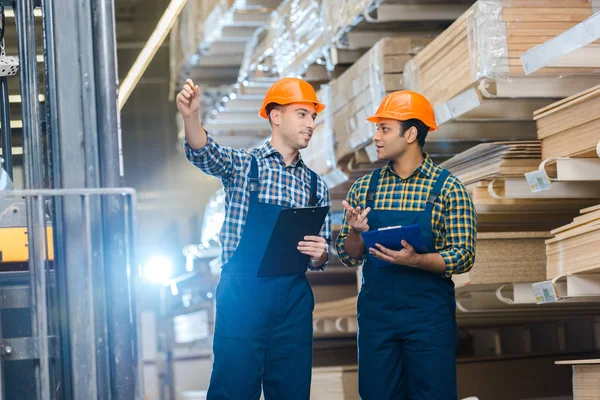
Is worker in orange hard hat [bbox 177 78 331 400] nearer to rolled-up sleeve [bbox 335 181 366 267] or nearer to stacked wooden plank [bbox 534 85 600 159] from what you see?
rolled-up sleeve [bbox 335 181 366 267]

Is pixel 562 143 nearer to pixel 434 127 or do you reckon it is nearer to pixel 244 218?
pixel 434 127

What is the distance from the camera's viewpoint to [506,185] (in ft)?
17.9

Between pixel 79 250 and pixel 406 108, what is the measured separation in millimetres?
1909

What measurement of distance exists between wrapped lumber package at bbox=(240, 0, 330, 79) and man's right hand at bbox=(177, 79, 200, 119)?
10.3 ft

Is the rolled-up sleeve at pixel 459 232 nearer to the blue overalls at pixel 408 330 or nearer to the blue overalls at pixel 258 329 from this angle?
the blue overalls at pixel 408 330

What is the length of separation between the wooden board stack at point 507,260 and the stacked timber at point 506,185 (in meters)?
0.21

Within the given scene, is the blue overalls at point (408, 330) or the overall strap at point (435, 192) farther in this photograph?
the overall strap at point (435, 192)

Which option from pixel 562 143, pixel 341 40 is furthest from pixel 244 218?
pixel 341 40

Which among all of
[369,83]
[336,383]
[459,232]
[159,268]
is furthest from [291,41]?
[159,268]

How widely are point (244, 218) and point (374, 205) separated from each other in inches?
26.4

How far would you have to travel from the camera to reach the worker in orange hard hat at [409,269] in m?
4.22

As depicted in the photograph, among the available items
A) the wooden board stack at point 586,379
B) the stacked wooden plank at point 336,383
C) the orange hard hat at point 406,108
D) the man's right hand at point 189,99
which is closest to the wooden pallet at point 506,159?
the orange hard hat at point 406,108

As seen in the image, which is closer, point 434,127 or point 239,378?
point 239,378

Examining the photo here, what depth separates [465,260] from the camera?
4.27 metres
